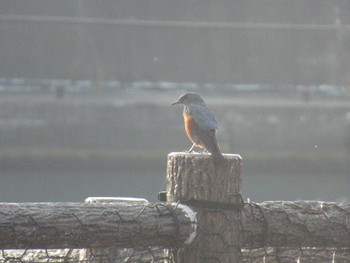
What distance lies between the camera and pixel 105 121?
Answer: 26.4m

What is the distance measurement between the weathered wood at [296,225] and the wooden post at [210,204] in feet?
0.22

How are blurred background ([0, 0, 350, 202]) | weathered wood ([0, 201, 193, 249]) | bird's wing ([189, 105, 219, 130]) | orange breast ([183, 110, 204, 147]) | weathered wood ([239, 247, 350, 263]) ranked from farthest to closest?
blurred background ([0, 0, 350, 202])
orange breast ([183, 110, 204, 147])
bird's wing ([189, 105, 219, 130])
weathered wood ([239, 247, 350, 263])
weathered wood ([0, 201, 193, 249])

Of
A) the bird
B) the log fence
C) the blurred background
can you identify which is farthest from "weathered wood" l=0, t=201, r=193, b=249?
the blurred background

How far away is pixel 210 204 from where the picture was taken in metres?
3.01

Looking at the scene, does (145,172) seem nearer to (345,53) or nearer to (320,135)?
(320,135)

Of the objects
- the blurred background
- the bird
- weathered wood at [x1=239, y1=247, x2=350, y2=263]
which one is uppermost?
the blurred background

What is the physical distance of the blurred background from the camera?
85.9 ft

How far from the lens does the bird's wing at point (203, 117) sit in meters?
4.33

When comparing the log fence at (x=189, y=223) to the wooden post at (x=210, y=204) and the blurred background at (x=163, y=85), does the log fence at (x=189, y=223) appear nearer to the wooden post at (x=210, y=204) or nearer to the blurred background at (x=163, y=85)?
the wooden post at (x=210, y=204)

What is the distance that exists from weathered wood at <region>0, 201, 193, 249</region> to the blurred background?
21.7 meters

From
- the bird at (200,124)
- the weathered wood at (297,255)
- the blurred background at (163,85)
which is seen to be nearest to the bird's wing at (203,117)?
the bird at (200,124)

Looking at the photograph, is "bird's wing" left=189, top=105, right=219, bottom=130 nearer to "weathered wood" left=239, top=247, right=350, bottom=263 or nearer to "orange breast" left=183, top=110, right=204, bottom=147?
"orange breast" left=183, top=110, right=204, bottom=147

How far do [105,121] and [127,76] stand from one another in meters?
1.66

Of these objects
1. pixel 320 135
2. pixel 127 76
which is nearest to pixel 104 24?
pixel 127 76
